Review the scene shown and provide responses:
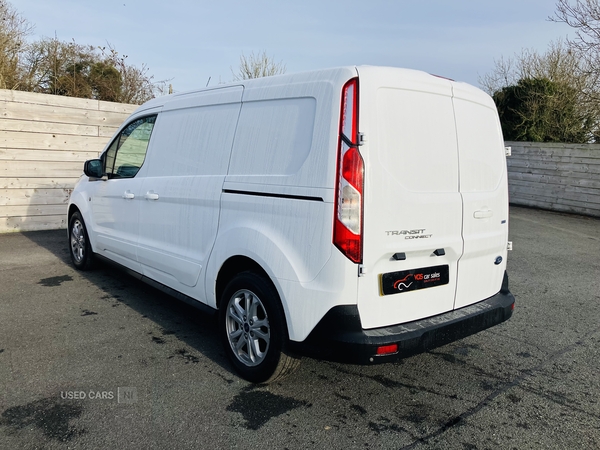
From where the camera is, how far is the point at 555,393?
126 inches

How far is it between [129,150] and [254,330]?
8.76ft

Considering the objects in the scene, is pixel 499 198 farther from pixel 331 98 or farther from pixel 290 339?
pixel 290 339

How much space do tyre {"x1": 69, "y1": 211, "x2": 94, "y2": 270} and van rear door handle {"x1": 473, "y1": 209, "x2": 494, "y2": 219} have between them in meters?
4.53

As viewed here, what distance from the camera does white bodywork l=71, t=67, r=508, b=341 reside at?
2701 millimetres

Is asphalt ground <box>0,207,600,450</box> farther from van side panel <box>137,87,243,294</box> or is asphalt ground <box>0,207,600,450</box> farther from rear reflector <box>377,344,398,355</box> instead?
van side panel <box>137,87,243,294</box>

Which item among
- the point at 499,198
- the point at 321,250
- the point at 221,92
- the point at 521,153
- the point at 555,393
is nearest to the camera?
the point at 321,250

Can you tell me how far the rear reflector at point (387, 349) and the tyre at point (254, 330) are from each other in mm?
573

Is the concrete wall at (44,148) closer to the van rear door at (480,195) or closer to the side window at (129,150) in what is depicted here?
the side window at (129,150)

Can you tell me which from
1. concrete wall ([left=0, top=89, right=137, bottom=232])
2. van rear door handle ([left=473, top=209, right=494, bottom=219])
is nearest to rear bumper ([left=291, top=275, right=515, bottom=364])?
van rear door handle ([left=473, top=209, right=494, bottom=219])

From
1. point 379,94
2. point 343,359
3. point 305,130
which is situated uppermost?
point 379,94

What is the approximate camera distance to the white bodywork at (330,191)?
2.70 meters

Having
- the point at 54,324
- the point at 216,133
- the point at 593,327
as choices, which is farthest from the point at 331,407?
the point at 593,327

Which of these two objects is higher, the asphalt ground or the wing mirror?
the wing mirror

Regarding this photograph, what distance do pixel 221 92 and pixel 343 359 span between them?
2.21 metres
